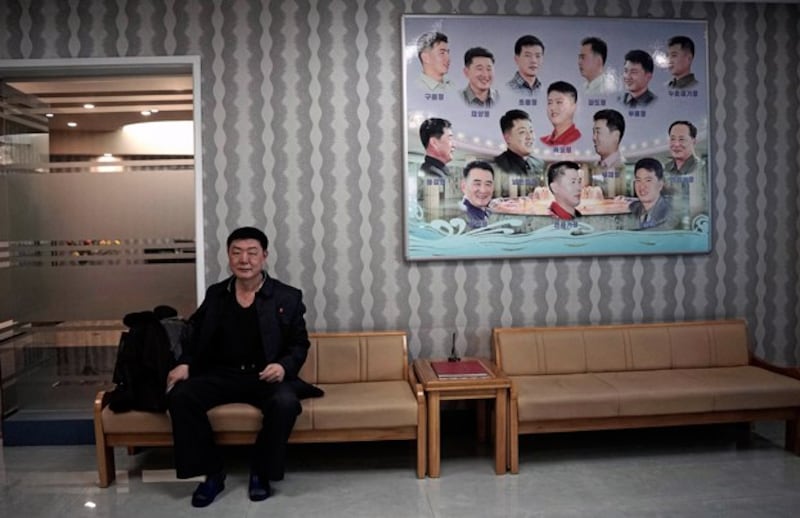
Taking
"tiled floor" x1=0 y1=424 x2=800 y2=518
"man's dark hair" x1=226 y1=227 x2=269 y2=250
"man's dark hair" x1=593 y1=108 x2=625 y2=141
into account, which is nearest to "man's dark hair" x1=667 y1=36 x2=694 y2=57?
"man's dark hair" x1=593 y1=108 x2=625 y2=141

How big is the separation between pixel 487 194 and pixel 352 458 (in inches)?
72.7

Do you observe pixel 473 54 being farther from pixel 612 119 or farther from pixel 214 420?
pixel 214 420

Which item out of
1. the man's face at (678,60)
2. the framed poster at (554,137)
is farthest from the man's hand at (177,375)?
the man's face at (678,60)

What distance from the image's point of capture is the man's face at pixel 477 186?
443 cm

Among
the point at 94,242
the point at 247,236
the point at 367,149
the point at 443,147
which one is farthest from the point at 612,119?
the point at 94,242

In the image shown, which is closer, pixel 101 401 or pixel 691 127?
pixel 101 401

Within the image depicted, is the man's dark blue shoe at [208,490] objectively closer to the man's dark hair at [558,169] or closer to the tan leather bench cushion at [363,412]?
the tan leather bench cushion at [363,412]

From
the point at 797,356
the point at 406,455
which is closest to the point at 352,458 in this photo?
the point at 406,455

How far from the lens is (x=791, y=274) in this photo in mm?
4758

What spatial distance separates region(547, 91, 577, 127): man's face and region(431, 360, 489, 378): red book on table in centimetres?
165

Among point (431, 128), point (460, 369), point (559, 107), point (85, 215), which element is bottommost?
point (460, 369)

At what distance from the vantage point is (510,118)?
4.43m

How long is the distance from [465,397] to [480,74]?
205cm

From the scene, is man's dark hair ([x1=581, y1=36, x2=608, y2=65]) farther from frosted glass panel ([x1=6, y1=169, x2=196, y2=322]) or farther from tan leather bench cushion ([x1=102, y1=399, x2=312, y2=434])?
tan leather bench cushion ([x1=102, y1=399, x2=312, y2=434])
